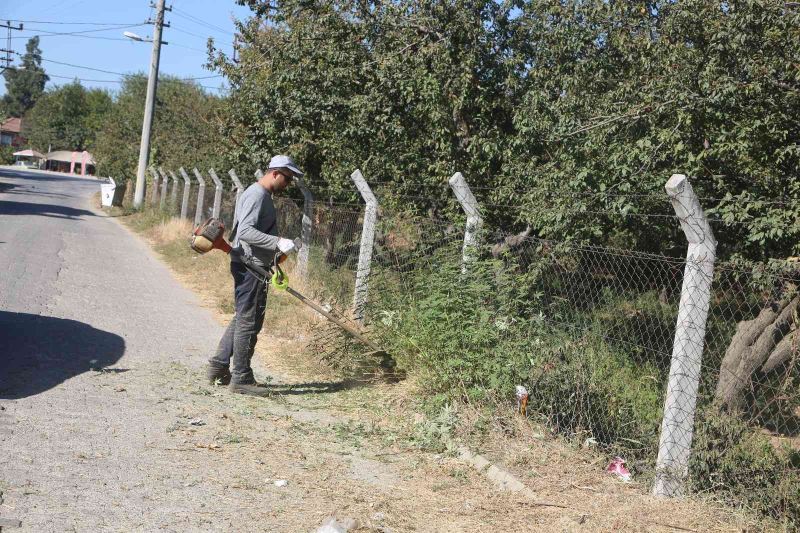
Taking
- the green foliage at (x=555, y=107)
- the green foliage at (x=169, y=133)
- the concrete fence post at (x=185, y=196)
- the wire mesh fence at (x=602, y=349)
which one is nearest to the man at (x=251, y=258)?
the wire mesh fence at (x=602, y=349)

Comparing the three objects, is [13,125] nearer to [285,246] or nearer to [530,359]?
[285,246]

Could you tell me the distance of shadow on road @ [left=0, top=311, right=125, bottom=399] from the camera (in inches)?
265

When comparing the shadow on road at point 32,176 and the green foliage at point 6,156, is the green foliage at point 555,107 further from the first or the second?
the green foliage at point 6,156

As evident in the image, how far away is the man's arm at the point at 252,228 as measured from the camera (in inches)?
271

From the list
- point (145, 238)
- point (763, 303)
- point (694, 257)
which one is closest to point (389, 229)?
point (763, 303)

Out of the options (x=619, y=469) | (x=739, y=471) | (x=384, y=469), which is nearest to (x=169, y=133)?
(x=384, y=469)

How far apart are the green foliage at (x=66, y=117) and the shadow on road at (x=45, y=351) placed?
369 ft

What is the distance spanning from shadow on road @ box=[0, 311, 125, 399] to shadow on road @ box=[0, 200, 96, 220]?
18451mm

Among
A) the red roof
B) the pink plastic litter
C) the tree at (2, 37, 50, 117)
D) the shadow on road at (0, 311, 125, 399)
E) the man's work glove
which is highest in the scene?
the tree at (2, 37, 50, 117)

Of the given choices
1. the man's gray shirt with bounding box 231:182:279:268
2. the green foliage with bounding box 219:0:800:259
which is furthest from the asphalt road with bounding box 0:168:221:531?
the green foliage with bounding box 219:0:800:259

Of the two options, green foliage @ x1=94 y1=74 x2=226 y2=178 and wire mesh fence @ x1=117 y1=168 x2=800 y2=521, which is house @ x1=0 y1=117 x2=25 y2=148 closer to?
green foliage @ x1=94 y1=74 x2=226 y2=178

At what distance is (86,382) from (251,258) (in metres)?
1.60

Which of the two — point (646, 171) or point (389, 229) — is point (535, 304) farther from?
point (389, 229)

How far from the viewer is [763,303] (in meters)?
8.77
